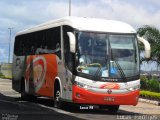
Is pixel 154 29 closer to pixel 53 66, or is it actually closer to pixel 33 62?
pixel 33 62

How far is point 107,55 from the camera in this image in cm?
1839

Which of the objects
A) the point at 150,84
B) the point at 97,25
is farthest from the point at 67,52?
the point at 150,84

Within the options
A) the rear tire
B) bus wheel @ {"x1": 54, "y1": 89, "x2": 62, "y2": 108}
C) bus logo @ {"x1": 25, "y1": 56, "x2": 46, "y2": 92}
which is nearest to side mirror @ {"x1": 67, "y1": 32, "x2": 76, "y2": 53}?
bus wheel @ {"x1": 54, "y1": 89, "x2": 62, "y2": 108}

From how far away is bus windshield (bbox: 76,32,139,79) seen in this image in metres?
18.2

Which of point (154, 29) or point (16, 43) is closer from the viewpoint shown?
point (16, 43)

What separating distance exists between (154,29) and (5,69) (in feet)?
150

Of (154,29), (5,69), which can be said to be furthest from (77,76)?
(5,69)

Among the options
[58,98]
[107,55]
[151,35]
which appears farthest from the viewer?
[151,35]

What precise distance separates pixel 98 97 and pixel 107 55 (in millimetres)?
1543

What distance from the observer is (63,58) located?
19.3m

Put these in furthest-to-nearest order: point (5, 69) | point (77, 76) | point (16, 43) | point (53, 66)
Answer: point (5, 69), point (16, 43), point (53, 66), point (77, 76)

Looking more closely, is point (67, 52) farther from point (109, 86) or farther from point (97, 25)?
point (109, 86)

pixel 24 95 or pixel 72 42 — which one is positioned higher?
pixel 72 42

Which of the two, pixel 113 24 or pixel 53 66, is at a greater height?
pixel 113 24
